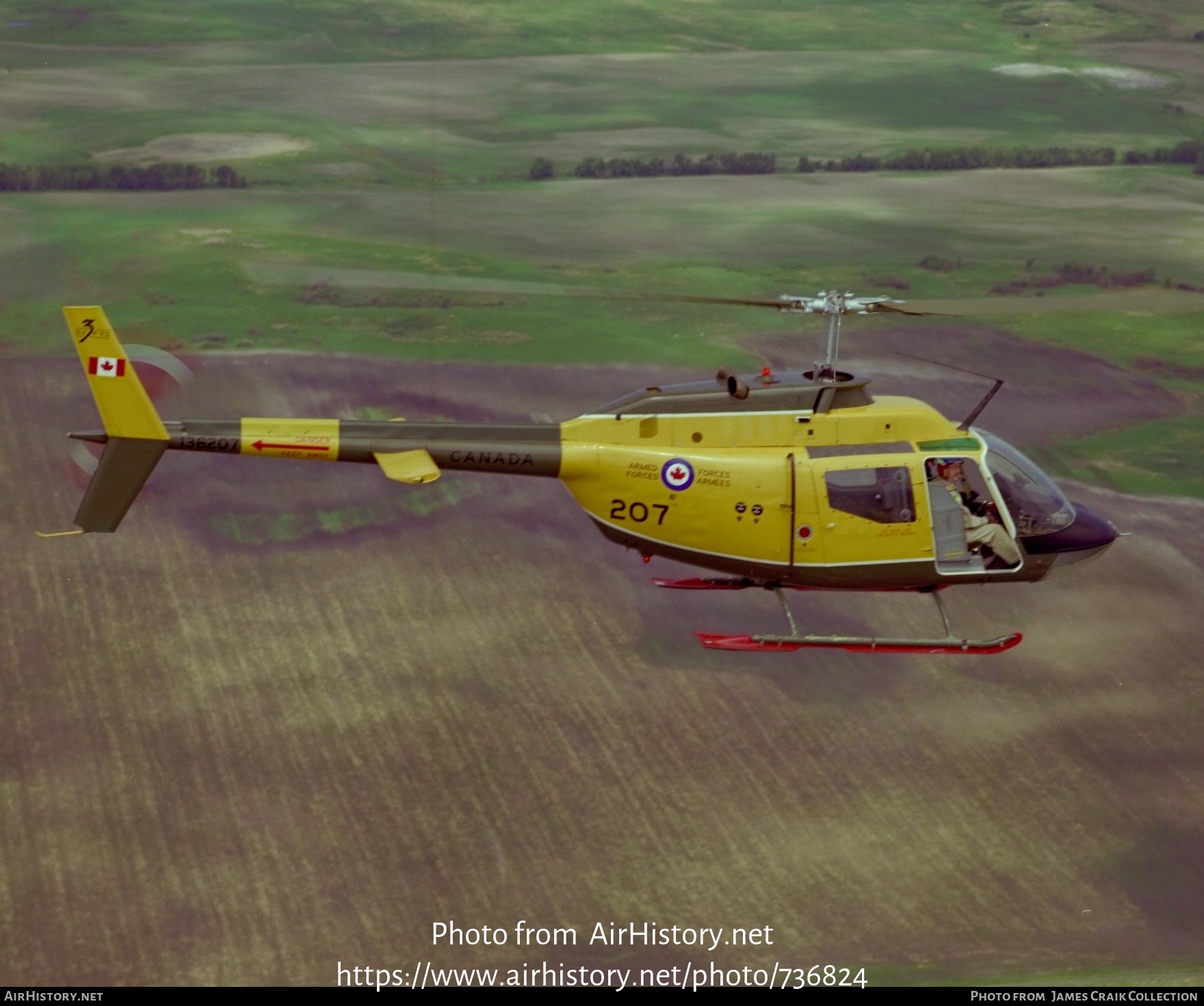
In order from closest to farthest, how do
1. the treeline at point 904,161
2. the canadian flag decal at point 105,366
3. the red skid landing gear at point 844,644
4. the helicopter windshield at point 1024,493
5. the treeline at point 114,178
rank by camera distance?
1. the canadian flag decal at point 105,366
2. the red skid landing gear at point 844,644
3. the helicopter windshield at point 1024,493
4. the treeline at point 114,178
5. the treeline at point 904,161

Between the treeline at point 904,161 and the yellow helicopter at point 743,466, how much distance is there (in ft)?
142

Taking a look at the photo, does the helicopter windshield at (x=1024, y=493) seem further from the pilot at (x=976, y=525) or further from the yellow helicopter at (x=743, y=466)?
the pilot at (x=976, y=525)

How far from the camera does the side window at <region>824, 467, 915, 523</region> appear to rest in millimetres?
29328

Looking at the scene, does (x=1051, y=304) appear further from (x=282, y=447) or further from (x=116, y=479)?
(x=116, y=479)

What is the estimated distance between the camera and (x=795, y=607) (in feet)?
141

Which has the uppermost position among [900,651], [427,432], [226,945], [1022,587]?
[427,432]

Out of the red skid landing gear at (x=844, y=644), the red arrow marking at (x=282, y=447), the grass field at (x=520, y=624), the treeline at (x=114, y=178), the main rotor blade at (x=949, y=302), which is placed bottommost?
the grass field at (x=520, y=624)

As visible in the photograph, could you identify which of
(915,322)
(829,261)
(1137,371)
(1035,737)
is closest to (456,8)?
(829,261)

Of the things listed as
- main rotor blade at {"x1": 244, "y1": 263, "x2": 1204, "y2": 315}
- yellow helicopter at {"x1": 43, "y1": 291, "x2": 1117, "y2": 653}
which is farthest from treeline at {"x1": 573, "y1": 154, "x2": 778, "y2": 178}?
yellow helicopter at {"x1": 43, "y1": 291, "x2": 1117, "y2": 653}

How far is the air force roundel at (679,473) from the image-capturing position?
29406mm

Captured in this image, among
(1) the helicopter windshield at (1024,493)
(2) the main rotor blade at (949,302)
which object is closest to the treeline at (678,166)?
(2) the main rotor blade at (949,302)

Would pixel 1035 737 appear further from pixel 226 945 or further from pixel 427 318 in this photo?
pixel 427 318

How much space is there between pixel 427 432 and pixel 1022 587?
20.3 meters

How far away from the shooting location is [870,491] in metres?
29.4
